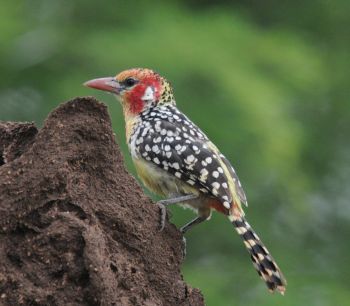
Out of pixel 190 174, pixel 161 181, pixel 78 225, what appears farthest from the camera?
pixel 161 181

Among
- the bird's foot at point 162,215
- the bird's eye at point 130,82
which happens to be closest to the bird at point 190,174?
the bird's eye at point 130,82

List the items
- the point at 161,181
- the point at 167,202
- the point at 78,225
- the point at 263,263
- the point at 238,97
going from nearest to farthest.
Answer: the point at 78,225
the point at 167,202
the point at 263,263
the point at 161,181
the point at 238,97

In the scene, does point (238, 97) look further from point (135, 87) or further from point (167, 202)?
point (167, 202)

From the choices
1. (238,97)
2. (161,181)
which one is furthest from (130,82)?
(238,97)

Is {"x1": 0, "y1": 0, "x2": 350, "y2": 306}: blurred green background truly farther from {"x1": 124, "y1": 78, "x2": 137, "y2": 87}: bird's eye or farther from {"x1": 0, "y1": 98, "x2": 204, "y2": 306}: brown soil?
{"x1": 0, "y1": 98, "x2": 204, "y2": 306}: brown soil

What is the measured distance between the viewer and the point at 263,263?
239 inches

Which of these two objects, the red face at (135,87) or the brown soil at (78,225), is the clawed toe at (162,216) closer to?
the brown soil at (78,225)

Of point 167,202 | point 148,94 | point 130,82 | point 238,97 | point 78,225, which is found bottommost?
→ point 78,225

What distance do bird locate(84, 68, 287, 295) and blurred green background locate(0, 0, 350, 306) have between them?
1945mm

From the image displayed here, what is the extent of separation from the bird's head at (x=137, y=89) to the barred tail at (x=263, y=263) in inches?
43.1

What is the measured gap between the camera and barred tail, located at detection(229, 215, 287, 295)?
6.04 m

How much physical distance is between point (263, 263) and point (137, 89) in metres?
1.45

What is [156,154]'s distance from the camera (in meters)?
6.31

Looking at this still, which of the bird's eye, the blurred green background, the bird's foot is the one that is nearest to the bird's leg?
the bird's foot
